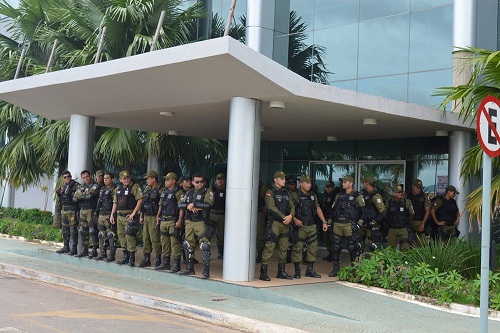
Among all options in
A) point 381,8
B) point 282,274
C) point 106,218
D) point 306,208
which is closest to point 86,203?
point 106,218

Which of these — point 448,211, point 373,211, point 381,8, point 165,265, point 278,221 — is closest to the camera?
point 278,221

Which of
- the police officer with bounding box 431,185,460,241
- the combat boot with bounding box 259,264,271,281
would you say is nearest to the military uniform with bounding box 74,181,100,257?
the combat boot with bounding box 259,264,271,281

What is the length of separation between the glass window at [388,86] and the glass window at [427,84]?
0.15m

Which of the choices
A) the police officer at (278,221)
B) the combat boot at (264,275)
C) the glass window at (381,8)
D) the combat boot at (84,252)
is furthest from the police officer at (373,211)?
the combat boot at (84,252)

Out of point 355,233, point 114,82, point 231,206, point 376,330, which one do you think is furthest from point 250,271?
point 114,82

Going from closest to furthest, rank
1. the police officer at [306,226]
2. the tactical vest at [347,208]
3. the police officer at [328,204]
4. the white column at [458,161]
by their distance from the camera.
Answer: the police officer at [306,226], the tactical vest at [347,208], the white column at [458,161], the police officer at [328,204]

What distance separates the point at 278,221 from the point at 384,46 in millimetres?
6513

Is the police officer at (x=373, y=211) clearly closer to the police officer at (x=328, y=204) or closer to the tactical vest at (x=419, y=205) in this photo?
the tactical vest at (x=419, y=205)

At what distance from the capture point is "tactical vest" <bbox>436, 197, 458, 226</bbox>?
1355cm

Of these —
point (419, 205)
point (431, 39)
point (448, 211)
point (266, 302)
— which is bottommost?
point (266, 302)

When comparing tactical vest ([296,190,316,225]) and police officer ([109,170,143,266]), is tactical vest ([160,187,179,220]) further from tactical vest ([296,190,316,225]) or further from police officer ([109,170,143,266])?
tactical vest ([296,190,316,225])

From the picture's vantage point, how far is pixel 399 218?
13414 millimetres

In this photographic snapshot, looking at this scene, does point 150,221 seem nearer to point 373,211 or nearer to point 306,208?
point 306,208

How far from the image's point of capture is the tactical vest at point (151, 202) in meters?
12.7
